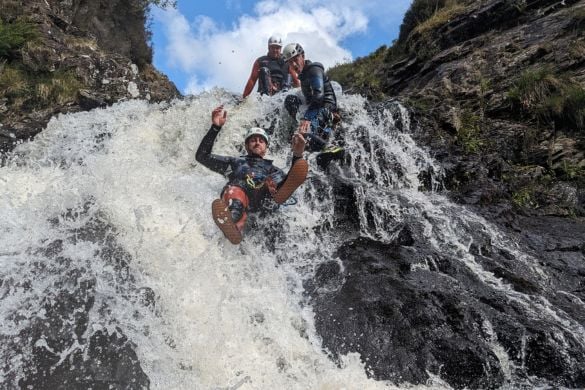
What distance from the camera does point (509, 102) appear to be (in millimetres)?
9266

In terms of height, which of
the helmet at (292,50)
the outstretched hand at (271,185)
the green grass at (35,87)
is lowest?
the outstretched hand at (271,185)

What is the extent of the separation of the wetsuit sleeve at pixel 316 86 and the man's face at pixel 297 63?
1619 mm

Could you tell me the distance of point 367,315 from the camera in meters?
4.37

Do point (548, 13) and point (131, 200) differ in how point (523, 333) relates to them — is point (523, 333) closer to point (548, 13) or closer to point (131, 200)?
point (131, 200)

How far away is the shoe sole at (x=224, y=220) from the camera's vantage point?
5203 millimetres

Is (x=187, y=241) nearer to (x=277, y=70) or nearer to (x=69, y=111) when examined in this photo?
(x=277, y=70)

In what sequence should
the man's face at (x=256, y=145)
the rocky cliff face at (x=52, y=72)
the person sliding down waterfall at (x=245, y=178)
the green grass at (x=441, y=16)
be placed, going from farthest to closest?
the green grass at (x=441, y=16) < the rocky cliff face at (x=52, y=72) < the man's face at (x=256, y=145) < the person sliding down waterfall at (x=245, y=178)

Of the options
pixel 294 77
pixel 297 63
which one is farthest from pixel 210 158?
pixel 297 63

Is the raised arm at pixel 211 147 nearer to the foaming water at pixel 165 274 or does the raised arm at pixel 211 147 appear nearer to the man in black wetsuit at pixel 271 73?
the foaming water at pixel 165 274

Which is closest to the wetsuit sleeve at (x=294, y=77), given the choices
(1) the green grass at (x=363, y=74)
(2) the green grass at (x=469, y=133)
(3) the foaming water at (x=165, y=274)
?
(1) the green grass at (x=363, y=74)

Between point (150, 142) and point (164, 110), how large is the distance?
1.27 metres

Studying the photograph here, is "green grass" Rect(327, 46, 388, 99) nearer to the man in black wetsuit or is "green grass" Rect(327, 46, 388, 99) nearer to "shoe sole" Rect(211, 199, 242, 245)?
the man in black wetsuit

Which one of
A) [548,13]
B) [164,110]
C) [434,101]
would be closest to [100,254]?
[164,110]

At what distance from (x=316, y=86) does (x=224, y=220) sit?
13.4ft
